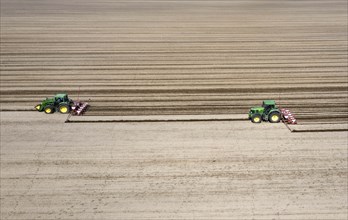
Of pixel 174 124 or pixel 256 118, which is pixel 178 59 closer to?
pixel 174 124

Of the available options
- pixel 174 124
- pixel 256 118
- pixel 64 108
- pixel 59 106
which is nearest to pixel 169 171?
pixel 174 124

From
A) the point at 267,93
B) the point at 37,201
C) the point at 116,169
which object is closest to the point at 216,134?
the point at 116,169

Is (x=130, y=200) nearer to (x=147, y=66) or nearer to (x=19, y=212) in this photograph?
(x=19, y=212)

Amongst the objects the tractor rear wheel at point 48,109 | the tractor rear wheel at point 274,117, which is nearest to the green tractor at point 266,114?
the tractor rear wheel at point 274,117

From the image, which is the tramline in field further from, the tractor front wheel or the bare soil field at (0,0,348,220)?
the tractor front wheel

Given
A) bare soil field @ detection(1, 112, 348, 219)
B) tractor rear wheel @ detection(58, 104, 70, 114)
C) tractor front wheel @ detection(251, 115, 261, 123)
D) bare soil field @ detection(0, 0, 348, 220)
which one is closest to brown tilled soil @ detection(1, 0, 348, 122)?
bare soil field @ detection(0, 0, 348, 220)

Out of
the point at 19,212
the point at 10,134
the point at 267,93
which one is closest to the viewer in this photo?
the point at 19,212
